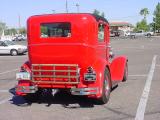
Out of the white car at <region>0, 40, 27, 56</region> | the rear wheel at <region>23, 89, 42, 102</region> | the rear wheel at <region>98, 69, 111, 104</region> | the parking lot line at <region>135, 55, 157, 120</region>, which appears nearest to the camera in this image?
the parking lot line at <region>135, 55, 157, 120</region>

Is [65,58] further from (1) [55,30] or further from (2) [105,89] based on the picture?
(2) [105,89]

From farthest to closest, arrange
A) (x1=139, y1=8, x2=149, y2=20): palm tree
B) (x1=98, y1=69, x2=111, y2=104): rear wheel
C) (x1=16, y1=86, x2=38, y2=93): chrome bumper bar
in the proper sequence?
(x1=139, y1=8, x2=149, y2=20): palm tree
(x1=16, y1=86, x2=38, y2=93): chrome bumper bar
(x1=98, y1=69, x2=111, y2=104): rear wheel

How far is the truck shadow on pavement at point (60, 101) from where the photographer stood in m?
10.2

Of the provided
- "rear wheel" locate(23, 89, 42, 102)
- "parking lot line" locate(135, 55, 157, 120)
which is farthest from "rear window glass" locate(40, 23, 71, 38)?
"parking lot line" locate(135, 55, 157, 120)

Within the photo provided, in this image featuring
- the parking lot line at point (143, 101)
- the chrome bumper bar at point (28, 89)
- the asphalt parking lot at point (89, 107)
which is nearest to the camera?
the parking lot line at point (143, 101)

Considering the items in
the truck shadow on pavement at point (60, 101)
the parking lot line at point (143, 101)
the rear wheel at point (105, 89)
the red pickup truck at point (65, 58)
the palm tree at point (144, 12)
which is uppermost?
the palm tree at point (144, 12)

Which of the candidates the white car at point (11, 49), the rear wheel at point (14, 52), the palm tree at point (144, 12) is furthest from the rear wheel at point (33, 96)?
the palm tree at point (144, 12)

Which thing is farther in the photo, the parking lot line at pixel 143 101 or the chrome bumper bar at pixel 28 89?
the chrome bumper bar at pixel 28 89

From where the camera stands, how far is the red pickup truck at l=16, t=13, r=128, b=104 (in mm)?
9734

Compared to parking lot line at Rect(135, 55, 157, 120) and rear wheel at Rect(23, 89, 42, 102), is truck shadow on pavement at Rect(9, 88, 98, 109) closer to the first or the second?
rear wheel at Rect(23, 89, 42, 102)

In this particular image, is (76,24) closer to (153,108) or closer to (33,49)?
(33,49)

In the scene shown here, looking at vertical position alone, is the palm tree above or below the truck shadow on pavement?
above

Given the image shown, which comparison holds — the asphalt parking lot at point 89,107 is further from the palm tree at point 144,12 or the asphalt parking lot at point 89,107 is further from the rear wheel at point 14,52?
the palm tree at point 144,12

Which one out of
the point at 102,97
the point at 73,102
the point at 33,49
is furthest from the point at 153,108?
the point at 33,49
